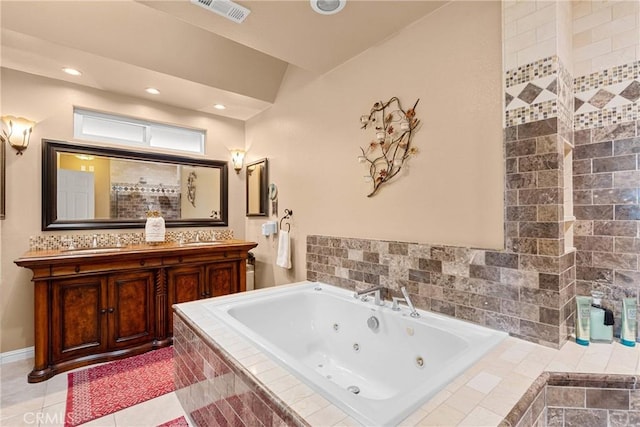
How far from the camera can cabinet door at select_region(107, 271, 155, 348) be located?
2.57 m

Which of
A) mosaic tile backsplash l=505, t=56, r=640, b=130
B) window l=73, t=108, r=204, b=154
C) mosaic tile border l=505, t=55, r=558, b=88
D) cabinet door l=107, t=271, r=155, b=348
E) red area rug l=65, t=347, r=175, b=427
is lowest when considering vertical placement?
red area rug l=65, t=347, r=175, b=427

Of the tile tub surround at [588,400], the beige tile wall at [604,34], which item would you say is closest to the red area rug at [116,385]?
the tile tub surround at [588,400]

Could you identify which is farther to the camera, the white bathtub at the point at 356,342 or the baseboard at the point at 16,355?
the baseboard at the point at 16,355

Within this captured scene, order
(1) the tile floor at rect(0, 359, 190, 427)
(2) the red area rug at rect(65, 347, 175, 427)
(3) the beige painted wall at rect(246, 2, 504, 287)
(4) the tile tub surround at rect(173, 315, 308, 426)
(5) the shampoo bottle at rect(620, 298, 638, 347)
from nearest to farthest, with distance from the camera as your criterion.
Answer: (4) the tile tub surround at rect(173, 315, 308, 426)
(5) the shampoo bottle at rect(620, 298, 638, 347)
(3) the beige painted wall at rect(246, 2, 504, 287)
(1) the tile floor at rect(0, 359, 190, 427)
(2) the red area rug at rect(65, 347, 175, 427)

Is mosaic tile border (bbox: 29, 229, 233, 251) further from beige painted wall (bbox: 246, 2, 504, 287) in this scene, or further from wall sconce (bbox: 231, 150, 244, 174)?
beige painted wall (bbox: 246, 2, 504, 287)

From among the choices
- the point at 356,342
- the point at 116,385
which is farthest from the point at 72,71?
the point at 356,342

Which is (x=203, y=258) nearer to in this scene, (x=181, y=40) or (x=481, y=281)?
(x=181, y=40)

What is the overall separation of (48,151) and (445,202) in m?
3.46

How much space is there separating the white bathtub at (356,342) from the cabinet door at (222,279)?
0.98m

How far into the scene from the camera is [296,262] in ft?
10.3

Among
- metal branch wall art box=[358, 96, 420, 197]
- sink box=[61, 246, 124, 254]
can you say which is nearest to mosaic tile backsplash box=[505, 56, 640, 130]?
metal branch wall art box=[358, 96, 420, 197]

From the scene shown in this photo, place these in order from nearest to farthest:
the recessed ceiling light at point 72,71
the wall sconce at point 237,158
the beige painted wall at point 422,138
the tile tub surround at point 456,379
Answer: the tile tub surround at point 456,379, the beige painted wall at point 422,138, the recessed ceiling light at point 72,71, the wall sconce at point 237,158

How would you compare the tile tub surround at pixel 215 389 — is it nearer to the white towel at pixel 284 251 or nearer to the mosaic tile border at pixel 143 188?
the white towel at pixel 284 251

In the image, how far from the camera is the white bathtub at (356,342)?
1.10m
